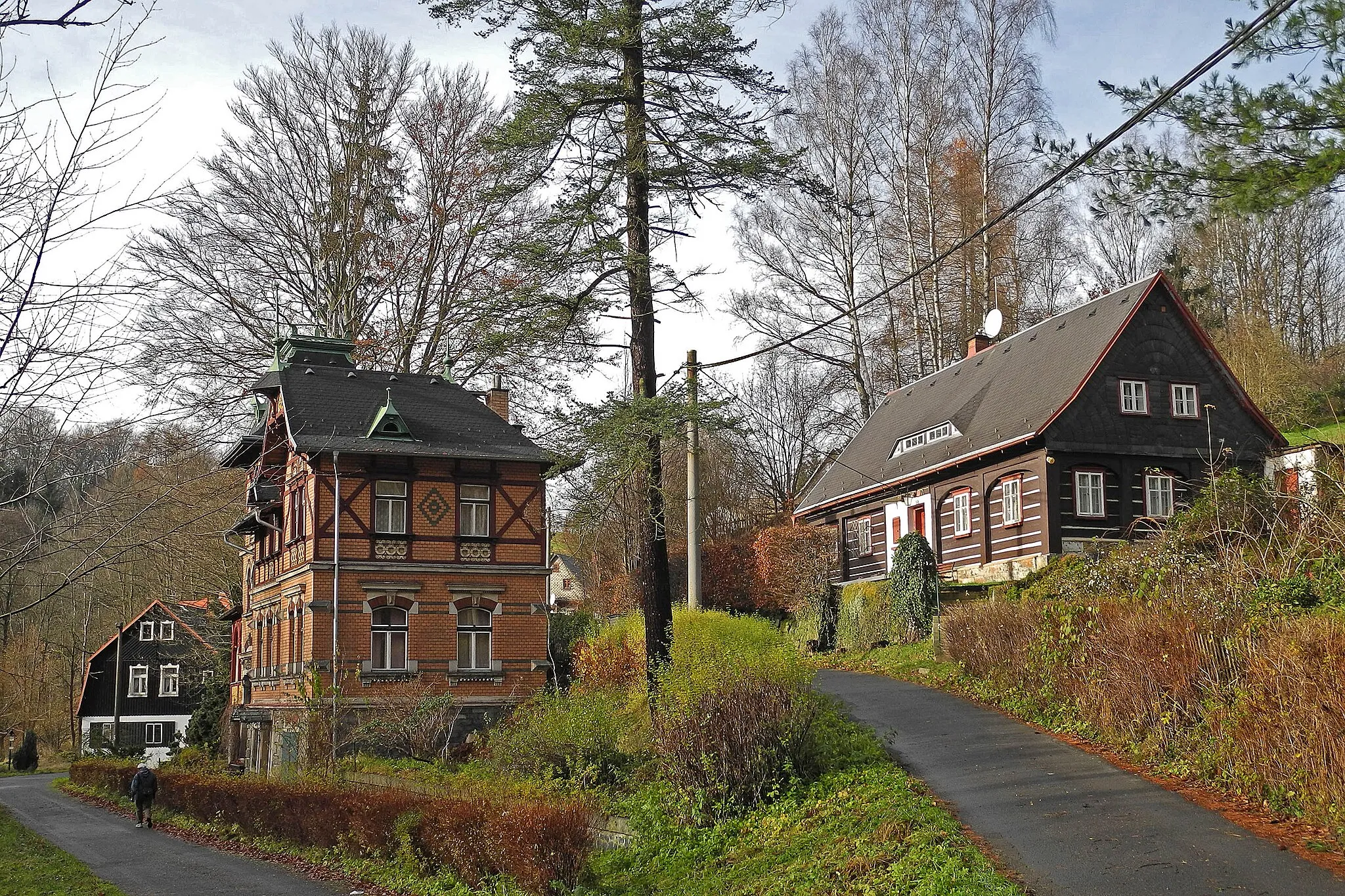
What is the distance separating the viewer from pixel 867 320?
144ft

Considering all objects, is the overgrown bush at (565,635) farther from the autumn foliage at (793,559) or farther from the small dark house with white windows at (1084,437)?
the small dark house with white windows at (1084,437)

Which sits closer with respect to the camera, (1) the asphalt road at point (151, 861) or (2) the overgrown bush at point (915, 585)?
(1) the asphalt road at point (151, 861)

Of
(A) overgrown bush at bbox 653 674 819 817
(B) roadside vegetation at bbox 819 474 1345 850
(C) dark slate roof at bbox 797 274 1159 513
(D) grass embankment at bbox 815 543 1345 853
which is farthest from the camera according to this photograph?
(C) dark slate roof at bbox 797 274 1159 513

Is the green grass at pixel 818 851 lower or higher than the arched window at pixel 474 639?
lower

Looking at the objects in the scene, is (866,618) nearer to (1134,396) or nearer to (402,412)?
(1134,396)

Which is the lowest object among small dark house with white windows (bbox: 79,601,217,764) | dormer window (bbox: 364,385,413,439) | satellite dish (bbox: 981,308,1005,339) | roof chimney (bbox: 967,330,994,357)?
small dark house with white windows (bbox: 79,601,217,764)

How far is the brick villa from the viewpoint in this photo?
2855cm

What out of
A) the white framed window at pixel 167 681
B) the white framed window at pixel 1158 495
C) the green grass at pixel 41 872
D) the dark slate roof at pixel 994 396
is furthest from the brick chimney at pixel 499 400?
the white framed window at pixel 167 681

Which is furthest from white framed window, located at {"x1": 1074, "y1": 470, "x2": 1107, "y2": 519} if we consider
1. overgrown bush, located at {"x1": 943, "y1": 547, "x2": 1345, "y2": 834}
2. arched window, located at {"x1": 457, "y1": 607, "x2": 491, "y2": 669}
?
arched window, located at {"x1": 457, "y1": 607, "x2": 491, "y2": 669}

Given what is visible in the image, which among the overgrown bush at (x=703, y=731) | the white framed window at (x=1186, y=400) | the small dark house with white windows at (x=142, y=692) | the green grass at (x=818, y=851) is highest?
the white framed window at (x=1186, y=400)

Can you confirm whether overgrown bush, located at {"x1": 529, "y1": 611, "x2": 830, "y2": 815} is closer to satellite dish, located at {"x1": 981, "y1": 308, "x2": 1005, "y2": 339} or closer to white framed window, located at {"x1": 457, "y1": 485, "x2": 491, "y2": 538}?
white framed window, located at {"x1": 457, "y1": 485, "x2": 491, "y2": 538}

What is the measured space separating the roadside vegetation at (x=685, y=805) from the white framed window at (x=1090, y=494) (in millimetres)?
13039

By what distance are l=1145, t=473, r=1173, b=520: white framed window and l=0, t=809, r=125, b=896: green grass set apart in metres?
24.1

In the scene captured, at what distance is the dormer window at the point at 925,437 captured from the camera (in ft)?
110
